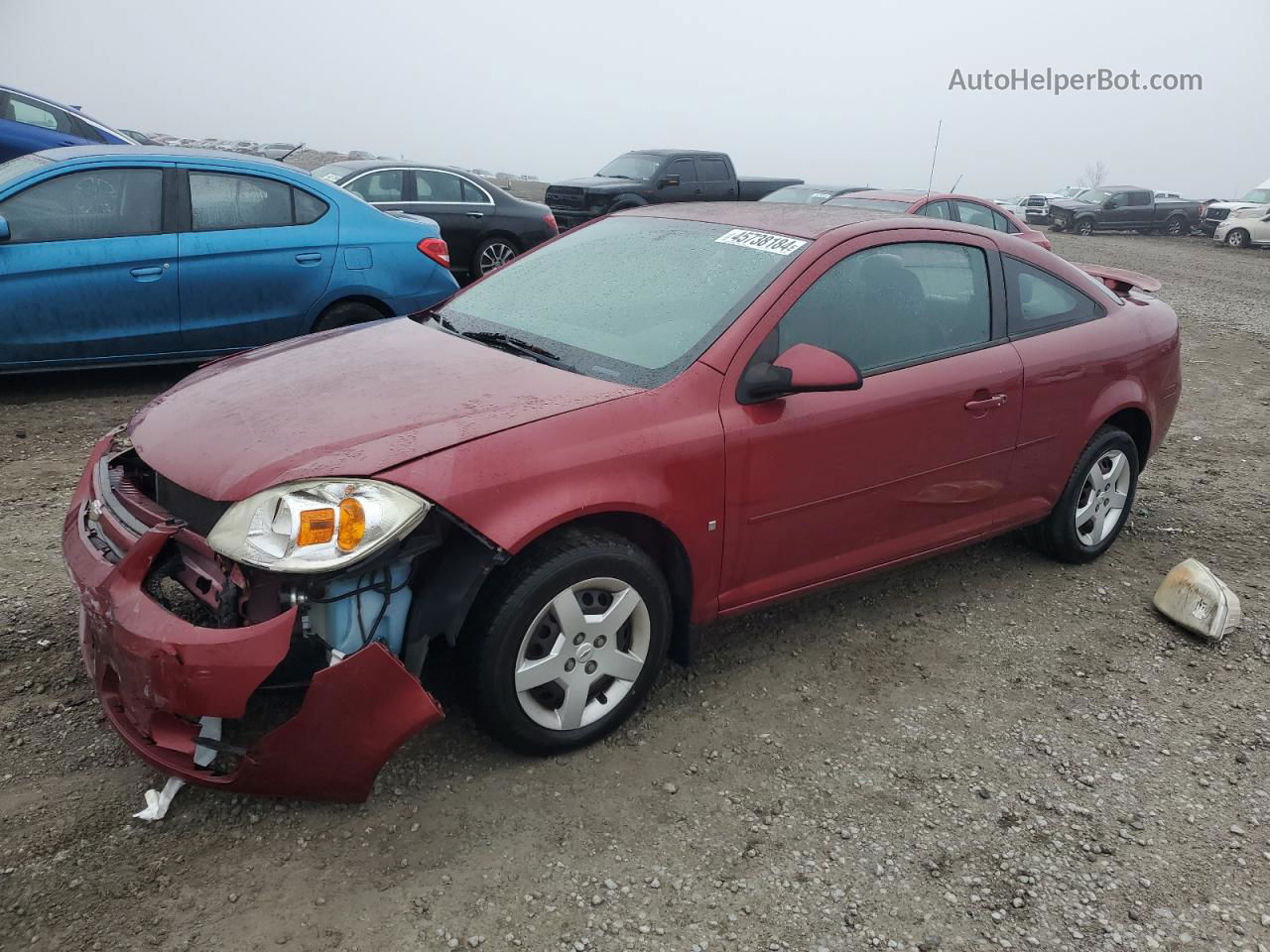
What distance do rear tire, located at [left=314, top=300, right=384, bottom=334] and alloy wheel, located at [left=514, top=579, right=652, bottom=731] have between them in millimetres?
4114

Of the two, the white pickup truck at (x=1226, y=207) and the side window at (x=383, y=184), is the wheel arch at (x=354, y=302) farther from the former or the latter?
the white pickup truck at (x=1226, y=207)

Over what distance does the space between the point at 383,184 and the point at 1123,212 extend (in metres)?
27.2

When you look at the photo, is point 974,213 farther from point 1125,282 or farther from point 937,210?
point 1125,282

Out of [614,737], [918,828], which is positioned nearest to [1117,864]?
[918,828]

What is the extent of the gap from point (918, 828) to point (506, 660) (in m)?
1.26

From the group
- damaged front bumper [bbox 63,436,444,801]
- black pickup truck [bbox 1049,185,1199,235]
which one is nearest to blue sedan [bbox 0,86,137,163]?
damaged front bumper [bbox 63,436,444,801]

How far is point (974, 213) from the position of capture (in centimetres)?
1222

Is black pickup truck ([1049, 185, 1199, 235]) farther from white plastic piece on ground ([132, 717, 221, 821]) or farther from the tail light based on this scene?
white plastic piece on ground ([132, 717, 221, 821])

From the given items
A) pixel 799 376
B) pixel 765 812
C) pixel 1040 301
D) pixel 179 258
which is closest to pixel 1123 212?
pixel 1040 301

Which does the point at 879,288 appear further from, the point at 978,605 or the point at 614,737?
the point at 614,737

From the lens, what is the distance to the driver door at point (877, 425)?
3236 millimetres

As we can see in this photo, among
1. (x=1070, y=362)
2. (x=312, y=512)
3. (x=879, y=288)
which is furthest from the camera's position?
(x=1070, y=362)

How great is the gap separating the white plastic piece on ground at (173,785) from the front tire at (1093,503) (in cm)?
352

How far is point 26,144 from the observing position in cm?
1063
